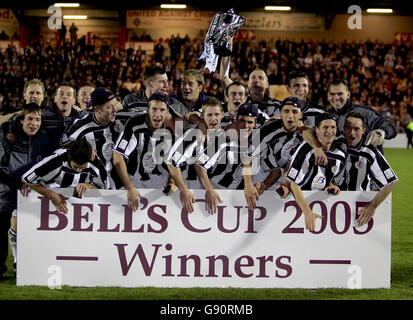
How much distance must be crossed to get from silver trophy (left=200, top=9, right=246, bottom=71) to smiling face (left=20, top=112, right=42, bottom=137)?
190 cm

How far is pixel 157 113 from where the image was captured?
5426 millimetres

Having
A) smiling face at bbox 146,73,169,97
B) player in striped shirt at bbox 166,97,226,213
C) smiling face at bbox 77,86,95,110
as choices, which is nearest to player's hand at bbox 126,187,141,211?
player in striped shirt at bbox 166,97,226,213

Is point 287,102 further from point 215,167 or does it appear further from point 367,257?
point 367,257

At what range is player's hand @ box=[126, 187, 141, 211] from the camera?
17.1ft

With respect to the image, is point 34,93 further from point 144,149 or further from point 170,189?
point 170,189

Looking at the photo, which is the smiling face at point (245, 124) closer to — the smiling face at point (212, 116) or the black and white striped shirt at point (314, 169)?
the smiling face at point (212, 116)

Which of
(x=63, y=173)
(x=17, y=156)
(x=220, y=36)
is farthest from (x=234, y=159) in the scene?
(x=17, y=156)

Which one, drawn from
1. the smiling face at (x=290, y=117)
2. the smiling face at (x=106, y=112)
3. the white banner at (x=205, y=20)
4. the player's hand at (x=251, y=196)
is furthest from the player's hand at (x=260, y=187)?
the white banner at (x=205, y=20)

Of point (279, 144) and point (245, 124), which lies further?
point (279, 144)

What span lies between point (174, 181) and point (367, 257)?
1.64 metres

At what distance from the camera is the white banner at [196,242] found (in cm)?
524

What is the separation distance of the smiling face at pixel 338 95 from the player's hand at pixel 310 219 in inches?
65.2

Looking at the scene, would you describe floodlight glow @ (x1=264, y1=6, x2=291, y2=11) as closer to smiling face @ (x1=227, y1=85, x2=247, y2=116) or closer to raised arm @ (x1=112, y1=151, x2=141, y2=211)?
smiling face @ (x1=227, y1=85, x2=247, y2=116)

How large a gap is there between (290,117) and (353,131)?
1.83 ft
